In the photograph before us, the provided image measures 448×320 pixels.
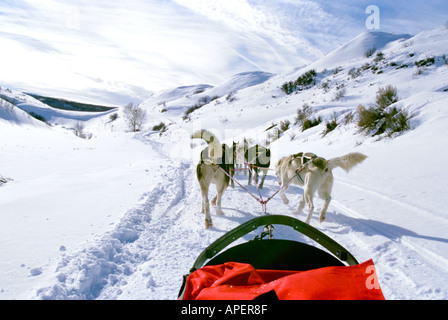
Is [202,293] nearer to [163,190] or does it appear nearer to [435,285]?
[435,285]

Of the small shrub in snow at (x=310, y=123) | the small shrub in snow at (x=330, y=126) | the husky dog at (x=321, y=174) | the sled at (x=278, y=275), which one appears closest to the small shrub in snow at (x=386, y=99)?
the small shrub in snow at (x=330, y=126)

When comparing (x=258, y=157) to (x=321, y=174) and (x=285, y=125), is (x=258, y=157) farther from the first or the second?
(x=285, y=125)

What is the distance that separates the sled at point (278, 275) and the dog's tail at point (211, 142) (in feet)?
8.02

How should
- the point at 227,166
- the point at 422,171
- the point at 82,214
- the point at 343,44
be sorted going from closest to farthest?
the point at 82,214 < the point at 227,166 < the point at 422,171 < the point at 343,44

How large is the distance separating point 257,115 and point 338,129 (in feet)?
38.5

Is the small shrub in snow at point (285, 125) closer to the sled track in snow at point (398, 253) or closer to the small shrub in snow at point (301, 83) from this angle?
the sled track in snow at point (398, 253)

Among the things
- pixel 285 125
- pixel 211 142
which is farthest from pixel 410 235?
pixel 285 125

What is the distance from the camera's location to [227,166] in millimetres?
4500

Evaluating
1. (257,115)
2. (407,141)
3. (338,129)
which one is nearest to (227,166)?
(407,141)

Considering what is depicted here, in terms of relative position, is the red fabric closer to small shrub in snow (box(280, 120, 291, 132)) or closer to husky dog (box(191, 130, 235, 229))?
husky dog (box(191, 130, 235, 229))

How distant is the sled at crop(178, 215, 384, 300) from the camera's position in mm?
1039

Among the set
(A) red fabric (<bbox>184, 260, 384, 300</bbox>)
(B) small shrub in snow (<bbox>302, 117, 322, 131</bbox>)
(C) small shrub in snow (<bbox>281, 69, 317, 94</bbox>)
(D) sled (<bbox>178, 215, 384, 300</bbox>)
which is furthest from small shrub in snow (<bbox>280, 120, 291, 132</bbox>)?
(C) small shrub in snow (<bbox>281, 69, 317, 94</bbox>)

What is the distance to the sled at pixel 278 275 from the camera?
1039mm

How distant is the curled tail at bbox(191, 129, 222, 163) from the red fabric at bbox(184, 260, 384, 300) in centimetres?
283
